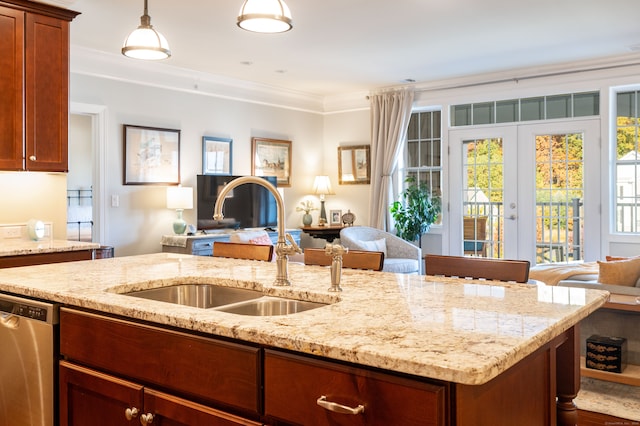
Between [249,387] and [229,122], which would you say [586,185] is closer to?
[229,122]

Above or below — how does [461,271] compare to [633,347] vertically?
above

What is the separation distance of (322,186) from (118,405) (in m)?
6.58

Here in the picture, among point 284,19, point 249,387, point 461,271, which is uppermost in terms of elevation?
point 284,19

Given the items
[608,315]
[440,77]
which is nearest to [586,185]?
[440,77]

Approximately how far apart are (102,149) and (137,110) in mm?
617

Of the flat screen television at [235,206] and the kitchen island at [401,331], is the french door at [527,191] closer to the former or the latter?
the flat screen television at [235,206]

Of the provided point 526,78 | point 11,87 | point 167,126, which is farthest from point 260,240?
point 526,78

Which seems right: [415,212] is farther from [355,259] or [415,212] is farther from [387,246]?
[355,259]

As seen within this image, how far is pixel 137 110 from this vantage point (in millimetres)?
6246

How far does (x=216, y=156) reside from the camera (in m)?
7.04

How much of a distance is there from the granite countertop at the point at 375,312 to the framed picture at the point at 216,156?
4.52 metres

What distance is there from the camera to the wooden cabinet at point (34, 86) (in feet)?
12.7

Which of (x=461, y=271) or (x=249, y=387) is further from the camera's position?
(x=461, y=271)

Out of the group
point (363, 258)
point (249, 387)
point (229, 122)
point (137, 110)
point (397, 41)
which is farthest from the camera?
point (229, 122)
